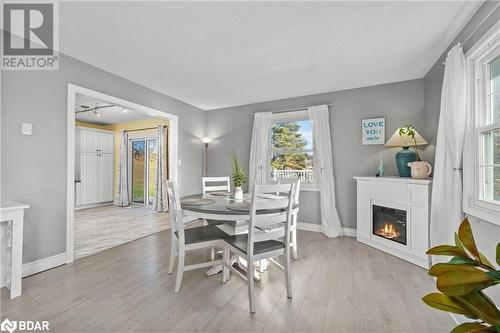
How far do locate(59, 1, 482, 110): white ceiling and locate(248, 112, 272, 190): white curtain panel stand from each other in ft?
3.16

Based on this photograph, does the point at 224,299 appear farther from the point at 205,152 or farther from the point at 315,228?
the point at 205,152

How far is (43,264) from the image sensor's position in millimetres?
2273

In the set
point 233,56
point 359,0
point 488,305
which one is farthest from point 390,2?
point 488,305

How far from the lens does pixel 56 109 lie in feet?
7.87

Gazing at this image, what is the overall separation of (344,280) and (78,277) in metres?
2.68

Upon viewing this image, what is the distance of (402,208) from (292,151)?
198cm

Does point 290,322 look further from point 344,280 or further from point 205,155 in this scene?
point 205,155

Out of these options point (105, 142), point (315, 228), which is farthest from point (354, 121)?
point (105, 142)

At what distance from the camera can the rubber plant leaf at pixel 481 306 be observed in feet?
2.37

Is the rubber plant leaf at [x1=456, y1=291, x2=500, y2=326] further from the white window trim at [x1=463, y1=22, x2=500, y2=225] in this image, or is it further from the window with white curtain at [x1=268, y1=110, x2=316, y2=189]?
the window with white curtain at [x1=268, y1=110, x2=316, y2=189]

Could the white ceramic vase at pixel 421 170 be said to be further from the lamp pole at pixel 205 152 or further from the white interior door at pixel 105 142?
the white interior door at pixel 105 142

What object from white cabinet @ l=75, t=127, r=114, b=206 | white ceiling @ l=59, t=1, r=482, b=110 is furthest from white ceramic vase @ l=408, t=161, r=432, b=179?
white cabinet @ l=75, t=127, r=114, b=206

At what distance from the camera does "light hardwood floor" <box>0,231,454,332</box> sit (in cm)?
152

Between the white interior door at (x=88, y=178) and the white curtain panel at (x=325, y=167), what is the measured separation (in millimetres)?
5803
